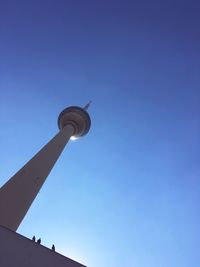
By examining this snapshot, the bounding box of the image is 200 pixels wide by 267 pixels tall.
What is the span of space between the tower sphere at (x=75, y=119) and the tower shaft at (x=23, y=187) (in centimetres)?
1471

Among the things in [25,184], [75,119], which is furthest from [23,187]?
[75,119]

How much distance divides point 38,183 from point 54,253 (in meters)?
18.4

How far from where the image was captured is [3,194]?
27547 millimetres

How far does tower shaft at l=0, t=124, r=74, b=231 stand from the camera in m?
25.7

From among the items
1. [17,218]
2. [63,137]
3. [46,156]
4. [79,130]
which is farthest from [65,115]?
[17,218]

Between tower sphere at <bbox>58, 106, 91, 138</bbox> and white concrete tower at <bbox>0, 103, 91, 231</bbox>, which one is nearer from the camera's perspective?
white concrete tower at <bbox>0, 103, 91, 231</bbox>

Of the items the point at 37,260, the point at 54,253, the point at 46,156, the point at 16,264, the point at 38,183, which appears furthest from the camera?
the point at 46,156

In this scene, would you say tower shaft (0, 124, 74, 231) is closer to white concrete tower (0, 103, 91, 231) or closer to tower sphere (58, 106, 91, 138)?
white concrete tower (0, 103, 91, 231)

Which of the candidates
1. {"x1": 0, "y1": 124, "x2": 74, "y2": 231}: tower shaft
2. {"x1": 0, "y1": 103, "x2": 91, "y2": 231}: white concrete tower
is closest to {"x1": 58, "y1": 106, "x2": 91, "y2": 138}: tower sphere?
{"x1": 0, "y1": 103, "x2": 91, "y2": 231}: white concrete tower

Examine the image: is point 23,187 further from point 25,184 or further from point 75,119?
point 75,119

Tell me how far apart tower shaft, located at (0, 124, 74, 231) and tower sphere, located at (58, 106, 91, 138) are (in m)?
14.7

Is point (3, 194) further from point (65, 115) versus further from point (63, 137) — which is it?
point (65, 115)

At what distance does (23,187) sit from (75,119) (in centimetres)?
2758

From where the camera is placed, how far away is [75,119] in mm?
56344
